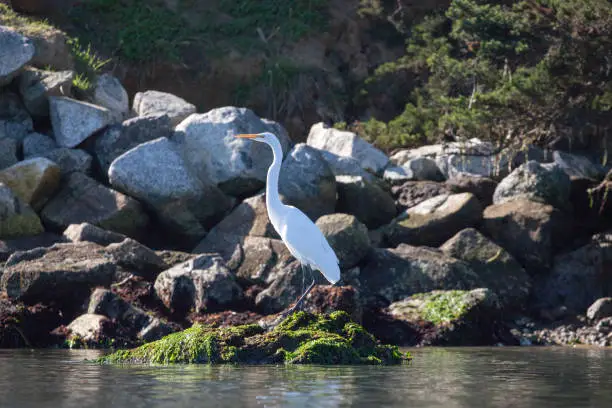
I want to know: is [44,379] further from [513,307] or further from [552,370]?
[513,307]

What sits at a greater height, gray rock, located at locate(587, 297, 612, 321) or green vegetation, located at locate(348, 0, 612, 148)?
green vegetation, located at locate(348, 0, 612, 148)

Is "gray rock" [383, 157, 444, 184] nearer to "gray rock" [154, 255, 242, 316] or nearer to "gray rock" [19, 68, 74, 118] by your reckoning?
"gray rock" [19, 68, 74, 118]

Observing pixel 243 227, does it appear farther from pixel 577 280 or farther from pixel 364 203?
pixel 577 280

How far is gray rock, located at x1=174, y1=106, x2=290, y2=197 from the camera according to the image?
16906 mm

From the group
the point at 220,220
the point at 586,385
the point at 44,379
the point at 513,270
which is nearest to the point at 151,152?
the point at 220,220

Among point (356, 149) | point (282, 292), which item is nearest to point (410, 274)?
point (282, 292)

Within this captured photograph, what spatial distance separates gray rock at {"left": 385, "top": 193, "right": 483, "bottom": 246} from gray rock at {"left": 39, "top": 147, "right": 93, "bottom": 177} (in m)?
5.30

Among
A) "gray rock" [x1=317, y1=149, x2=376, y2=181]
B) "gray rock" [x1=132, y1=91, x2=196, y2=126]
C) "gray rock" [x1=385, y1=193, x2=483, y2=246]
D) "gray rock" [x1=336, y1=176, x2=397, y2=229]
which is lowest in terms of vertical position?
"gray rock" [x1=385, y1=193, x2=483, y2=246]

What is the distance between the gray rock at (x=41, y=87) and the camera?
17.9 meters

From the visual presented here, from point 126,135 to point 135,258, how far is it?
4.22 metres

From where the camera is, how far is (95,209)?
1588 centimetres

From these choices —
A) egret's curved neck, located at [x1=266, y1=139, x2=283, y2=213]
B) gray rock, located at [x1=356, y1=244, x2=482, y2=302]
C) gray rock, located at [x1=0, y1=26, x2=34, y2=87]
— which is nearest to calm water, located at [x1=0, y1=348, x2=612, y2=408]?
egret's curved neck, located at [x1=266, y1=139, x2=283, y2=213]

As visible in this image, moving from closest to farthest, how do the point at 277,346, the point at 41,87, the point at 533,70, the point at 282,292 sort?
1. the point at 277,346
2. the point at 282,292
3. the point at 533,70
4. the point at 41,87

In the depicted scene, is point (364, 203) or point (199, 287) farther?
point (364, 203)
